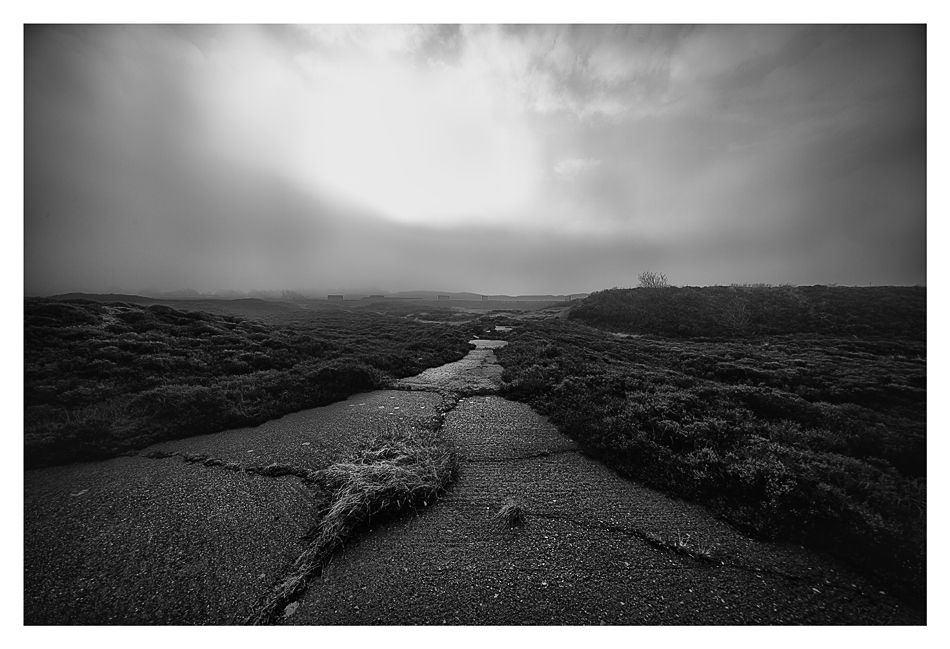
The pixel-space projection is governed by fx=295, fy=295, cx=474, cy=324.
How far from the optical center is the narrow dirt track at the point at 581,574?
3424 mm

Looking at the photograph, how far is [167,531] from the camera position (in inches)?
174

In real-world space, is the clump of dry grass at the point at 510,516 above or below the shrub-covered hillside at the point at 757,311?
below

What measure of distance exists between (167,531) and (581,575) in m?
6.01

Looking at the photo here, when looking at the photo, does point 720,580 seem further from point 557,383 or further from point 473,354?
point 473,354

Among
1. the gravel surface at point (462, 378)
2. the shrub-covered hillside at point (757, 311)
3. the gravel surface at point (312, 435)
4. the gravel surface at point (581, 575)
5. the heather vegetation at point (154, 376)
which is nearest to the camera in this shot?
the gravel surface at point (581, 575)

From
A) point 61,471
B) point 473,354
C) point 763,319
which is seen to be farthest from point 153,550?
point 763,319

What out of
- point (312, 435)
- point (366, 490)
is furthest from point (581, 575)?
point (312, 435)

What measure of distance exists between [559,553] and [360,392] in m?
9.37

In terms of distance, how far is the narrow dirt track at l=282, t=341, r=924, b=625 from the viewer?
3424mm

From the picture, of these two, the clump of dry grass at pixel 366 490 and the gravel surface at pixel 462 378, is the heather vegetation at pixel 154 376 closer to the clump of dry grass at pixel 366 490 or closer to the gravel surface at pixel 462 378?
the gravel surface at pixel 462 378

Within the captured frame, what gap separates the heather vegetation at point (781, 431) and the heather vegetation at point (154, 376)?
6929 mm

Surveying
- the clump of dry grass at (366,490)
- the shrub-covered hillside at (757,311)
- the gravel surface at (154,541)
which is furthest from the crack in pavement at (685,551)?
the shrub-covered hillside at (757,311)

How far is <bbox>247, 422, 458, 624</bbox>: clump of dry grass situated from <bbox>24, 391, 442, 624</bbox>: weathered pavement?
239 mm

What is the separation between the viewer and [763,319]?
2758 cm
